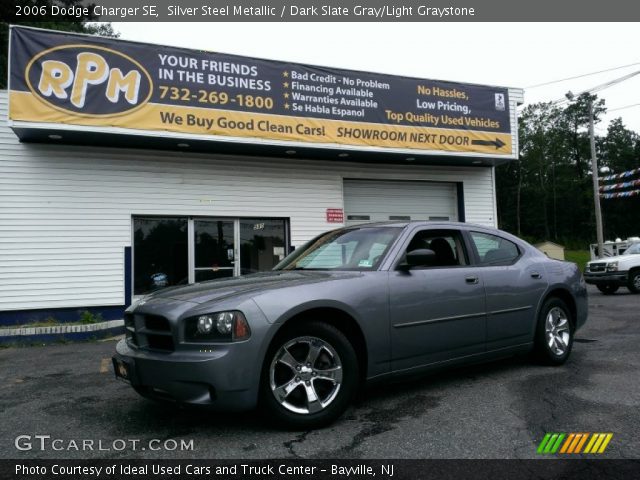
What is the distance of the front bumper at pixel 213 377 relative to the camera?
320cm

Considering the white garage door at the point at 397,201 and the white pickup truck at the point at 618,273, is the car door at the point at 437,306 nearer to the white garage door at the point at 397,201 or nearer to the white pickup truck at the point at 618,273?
the white garage door at the point at 397,201

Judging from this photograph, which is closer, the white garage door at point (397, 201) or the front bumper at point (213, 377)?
the front bumper at point (213, 377)

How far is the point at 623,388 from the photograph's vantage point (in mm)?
4508

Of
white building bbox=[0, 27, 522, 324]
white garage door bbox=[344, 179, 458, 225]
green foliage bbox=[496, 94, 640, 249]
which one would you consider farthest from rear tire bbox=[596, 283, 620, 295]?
green foliage bbox=[496, 94, 640, 249]

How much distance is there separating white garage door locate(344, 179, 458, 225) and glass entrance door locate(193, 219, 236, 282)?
313cm

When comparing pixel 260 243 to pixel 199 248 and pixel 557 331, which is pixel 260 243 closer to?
pixel 199 248

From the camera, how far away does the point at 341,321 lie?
3.85m

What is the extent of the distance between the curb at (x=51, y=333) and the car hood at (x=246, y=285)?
5.76 meters

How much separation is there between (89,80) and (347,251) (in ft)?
24.0

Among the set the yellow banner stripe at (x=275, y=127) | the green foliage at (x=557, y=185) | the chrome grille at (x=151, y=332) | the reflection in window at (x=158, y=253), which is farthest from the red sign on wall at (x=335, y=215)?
the green foliage at (x=557, y=185)

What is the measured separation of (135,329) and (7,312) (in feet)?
24.1

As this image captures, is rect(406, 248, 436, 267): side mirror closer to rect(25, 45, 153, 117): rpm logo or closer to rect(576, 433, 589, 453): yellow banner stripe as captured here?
rect(576, 433, 589, 453): yellow banner stripe

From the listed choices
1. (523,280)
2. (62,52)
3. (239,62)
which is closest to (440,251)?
(523,280)

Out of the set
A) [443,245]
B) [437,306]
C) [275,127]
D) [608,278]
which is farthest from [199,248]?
[608,278]
